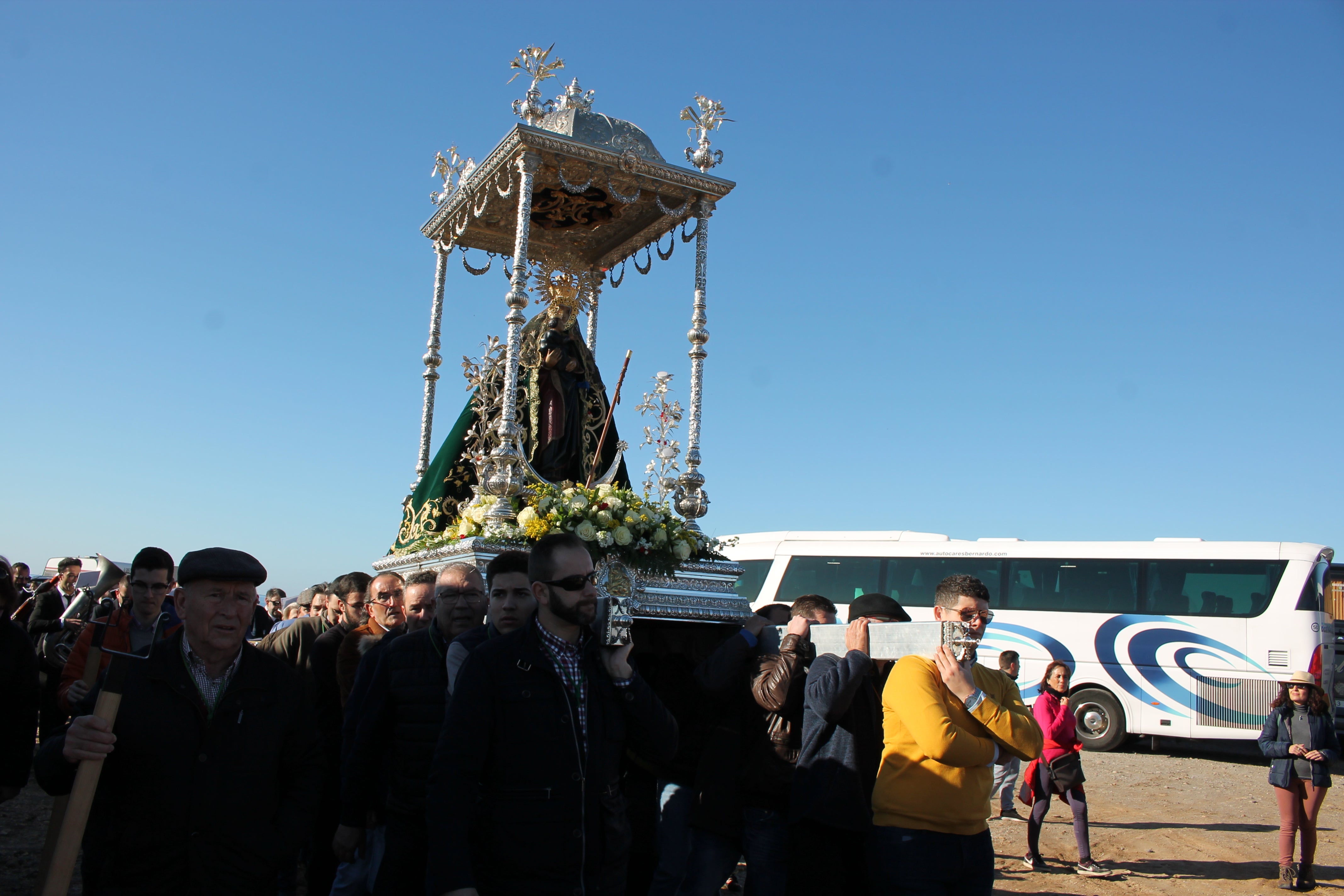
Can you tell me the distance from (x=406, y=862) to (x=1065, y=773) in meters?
6.04

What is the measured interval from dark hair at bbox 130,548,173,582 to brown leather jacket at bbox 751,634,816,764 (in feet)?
11.4

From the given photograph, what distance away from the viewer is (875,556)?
18.1 meters

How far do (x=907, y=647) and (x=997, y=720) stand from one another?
46 cm

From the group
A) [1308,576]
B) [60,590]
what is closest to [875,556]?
[1308,576]

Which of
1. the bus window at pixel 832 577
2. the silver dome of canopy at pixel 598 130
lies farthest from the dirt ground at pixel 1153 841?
the silver dome of canopy at pixel 598 130

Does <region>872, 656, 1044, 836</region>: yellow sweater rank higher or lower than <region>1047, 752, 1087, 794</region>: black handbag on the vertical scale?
higher

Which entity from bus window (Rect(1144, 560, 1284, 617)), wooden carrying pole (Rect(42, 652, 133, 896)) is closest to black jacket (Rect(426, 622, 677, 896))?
wooden carrying pole (Rect(42, 652, 133, 896))

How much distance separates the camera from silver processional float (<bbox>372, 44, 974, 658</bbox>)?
7.15 metres

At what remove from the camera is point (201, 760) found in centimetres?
289

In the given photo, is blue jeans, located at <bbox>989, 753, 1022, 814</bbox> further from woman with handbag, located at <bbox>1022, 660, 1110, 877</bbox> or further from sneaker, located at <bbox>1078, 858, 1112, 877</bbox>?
sneaker, located at <bbox>1078, 858, 1112, 877</bbox>

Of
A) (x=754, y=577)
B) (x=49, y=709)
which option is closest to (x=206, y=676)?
(x=49, y=709)

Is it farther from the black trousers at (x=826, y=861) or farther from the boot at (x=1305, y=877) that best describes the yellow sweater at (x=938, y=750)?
the boot at (x=1305, y=877)

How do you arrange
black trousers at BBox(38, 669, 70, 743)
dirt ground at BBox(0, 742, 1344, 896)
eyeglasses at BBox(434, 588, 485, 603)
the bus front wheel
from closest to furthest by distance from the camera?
1. eyeglasses at BBox(434, 588, 485, 603)
2. black trousers at BBox(38, 669, 70, 743)
3. dirt ground at BBox(0, 742, 1344, 896)
4. the bus front wheel

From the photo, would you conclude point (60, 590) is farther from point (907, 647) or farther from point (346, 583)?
point (907, 647)
